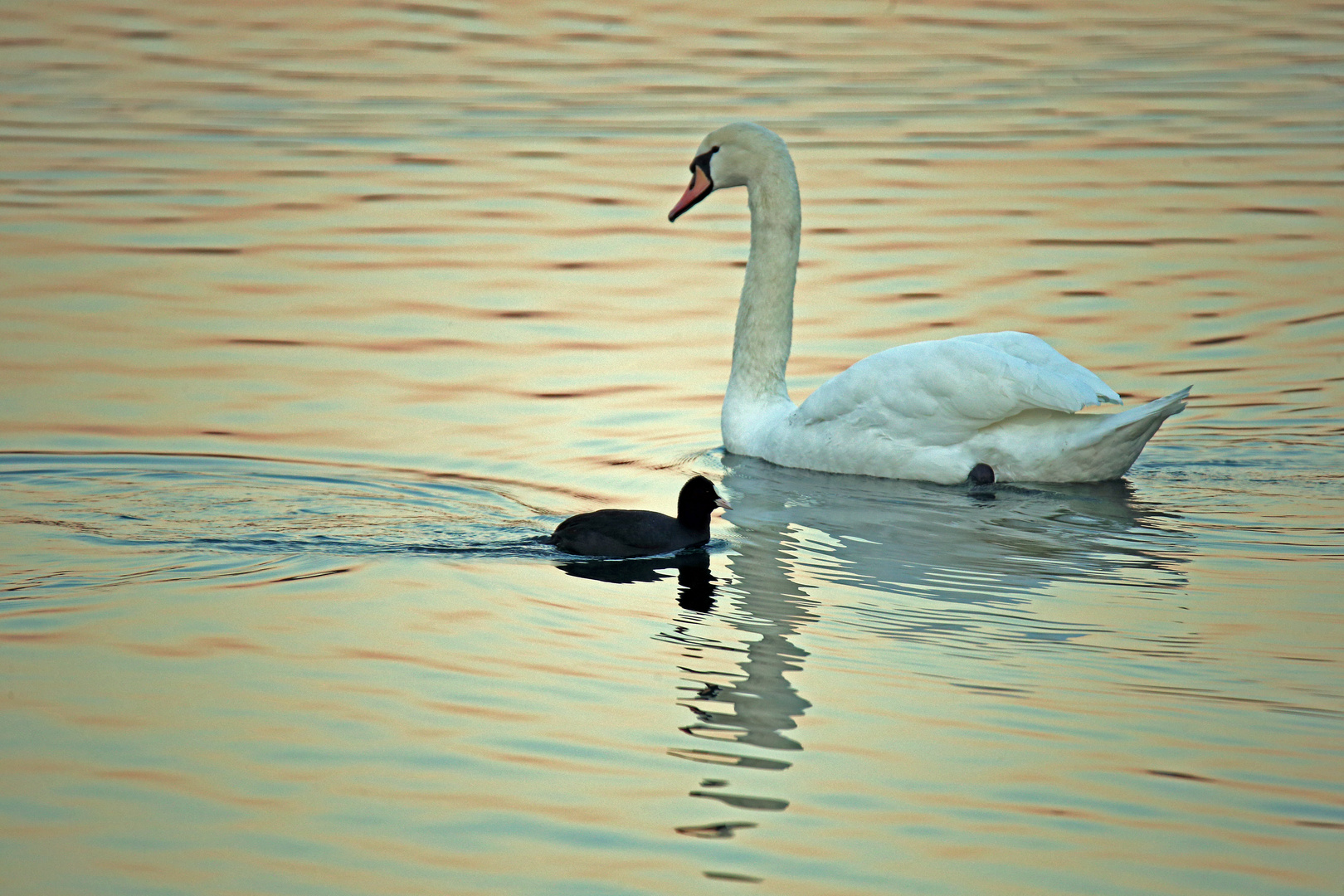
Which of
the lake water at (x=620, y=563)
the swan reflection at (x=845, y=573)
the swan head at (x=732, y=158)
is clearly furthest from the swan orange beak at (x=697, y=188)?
the swan reflection at (x=845, y=573)

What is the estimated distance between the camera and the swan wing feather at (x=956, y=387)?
28.8 ft

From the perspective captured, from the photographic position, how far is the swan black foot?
30.1 ft

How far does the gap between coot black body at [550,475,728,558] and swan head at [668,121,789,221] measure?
3.43 metres

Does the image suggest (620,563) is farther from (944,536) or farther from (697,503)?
(944,536)

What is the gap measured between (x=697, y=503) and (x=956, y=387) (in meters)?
1.78

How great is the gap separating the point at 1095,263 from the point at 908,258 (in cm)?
153

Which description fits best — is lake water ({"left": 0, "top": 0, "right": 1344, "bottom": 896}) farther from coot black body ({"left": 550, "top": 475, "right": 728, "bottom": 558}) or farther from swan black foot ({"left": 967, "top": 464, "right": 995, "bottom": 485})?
swan black foot ({"left": 967, "top": 464, "right": 995, "bottom": 485})

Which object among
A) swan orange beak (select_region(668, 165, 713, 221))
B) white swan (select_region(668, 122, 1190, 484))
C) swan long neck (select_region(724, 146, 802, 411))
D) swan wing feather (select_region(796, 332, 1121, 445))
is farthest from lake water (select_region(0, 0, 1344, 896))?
swan orange beak (select_region(668, 165, 713, 221))

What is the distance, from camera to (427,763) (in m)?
5.19

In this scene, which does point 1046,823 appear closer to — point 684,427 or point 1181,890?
point 1181,890

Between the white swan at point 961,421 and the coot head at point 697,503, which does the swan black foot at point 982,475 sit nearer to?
the white swan at point 961,421

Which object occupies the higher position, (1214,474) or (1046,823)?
(1214,474)

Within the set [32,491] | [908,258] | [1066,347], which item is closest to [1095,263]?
[908,258]

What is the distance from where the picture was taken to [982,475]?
9.16m
